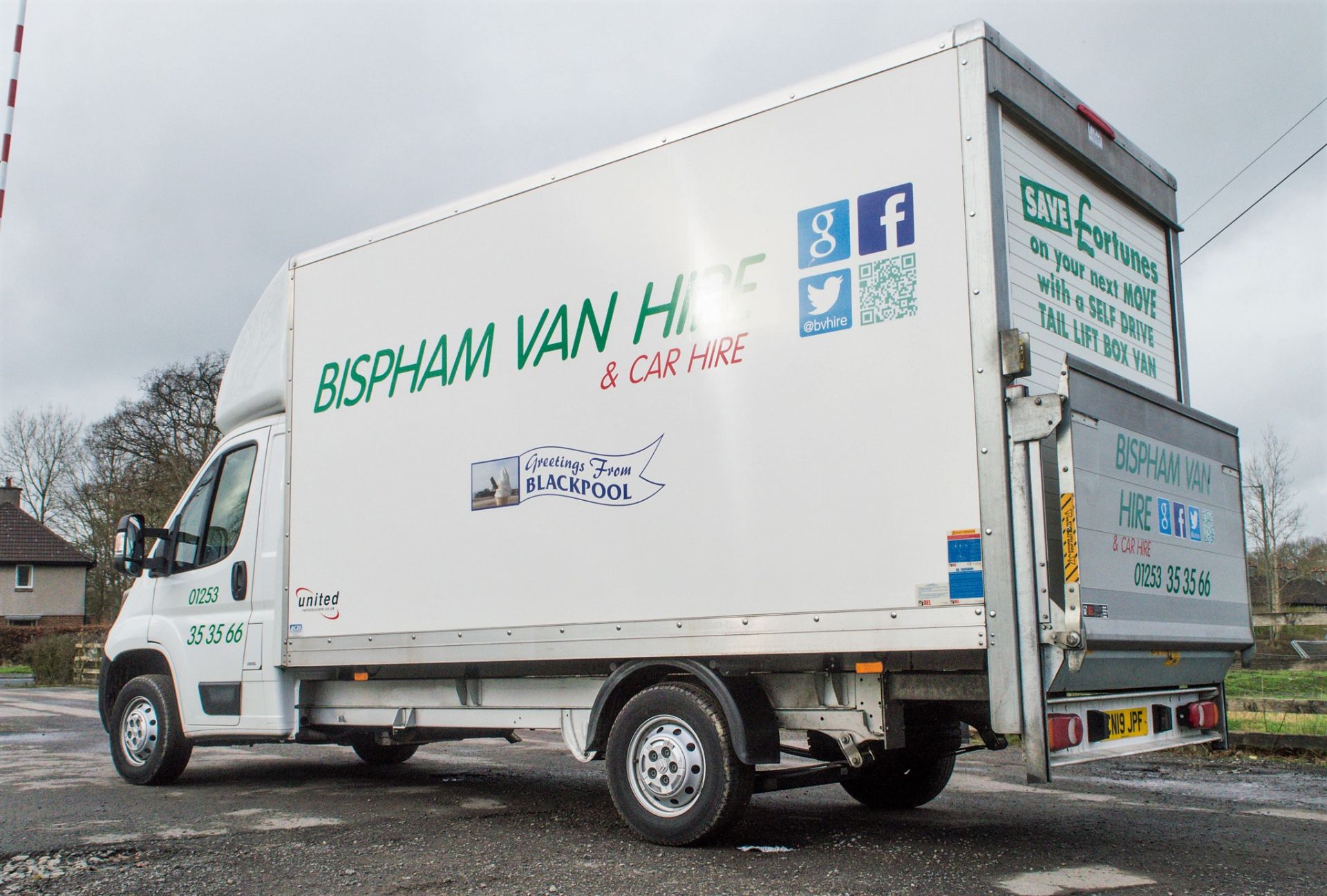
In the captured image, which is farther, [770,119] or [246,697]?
[246,697]

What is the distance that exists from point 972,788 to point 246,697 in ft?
15.2

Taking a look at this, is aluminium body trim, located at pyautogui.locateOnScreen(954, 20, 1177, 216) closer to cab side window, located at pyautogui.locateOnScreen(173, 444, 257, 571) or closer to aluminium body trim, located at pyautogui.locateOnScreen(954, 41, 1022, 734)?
aluminium body trim, located at pyautogui.locateOnScreen(954, 41, 1022, 734)

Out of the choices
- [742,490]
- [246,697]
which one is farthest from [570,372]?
[246,697]

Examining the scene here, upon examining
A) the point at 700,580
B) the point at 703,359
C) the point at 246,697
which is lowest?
the point at 246,697

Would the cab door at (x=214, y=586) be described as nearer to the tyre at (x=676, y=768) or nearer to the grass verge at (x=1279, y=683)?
the tyre at (x=676, y=768)

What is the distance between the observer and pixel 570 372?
5.68 metres

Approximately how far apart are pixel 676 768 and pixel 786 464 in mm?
1433

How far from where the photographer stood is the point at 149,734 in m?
7.53

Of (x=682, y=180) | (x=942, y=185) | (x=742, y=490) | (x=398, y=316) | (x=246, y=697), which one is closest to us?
(x=942, y=185)

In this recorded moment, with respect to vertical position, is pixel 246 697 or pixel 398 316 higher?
pixel 398 316

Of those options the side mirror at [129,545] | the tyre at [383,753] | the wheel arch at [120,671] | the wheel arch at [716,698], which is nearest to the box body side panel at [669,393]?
the wheel arch at [716,698]

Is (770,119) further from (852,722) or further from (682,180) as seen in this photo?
(852,722)

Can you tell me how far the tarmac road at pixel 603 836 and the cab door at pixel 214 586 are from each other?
0.65 m

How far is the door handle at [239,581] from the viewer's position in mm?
7172
